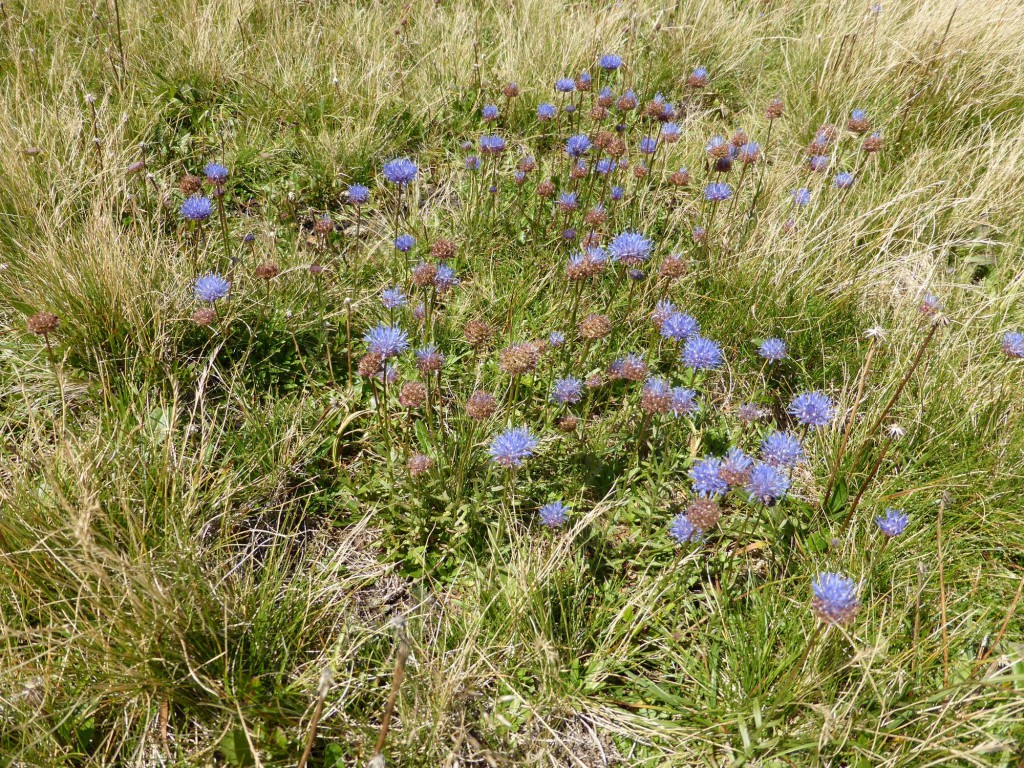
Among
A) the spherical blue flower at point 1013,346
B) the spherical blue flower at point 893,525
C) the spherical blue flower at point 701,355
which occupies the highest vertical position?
the spherical blue flower at point 1013,346

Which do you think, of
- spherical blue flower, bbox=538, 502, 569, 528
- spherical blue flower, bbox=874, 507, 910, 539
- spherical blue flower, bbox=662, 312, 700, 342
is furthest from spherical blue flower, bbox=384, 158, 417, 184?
spherical blue flower, bbox=874, 507, 910, 539

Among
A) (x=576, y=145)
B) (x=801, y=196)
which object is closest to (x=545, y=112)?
(x=576, y=145)

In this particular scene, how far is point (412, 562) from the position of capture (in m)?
2.23

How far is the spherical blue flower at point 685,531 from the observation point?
198 cm

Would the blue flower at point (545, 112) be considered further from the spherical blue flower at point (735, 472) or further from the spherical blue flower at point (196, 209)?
the spherical blue flower at point (735, 472)

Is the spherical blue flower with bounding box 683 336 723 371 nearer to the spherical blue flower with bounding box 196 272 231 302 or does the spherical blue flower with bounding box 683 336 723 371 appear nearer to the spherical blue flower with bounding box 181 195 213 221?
the spherical blue flower with bounding box 196 272 231 302

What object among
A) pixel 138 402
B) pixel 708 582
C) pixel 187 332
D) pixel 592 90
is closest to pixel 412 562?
pixel 708 582

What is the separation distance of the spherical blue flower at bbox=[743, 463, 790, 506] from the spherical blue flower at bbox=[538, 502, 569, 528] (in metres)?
0.57

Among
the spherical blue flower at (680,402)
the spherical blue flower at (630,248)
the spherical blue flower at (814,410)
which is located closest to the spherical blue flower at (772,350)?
the spherical blue flower at (814,410)

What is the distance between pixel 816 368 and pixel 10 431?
9.87ft

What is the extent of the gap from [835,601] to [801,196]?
2279mm

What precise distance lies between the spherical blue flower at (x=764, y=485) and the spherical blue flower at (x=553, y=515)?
22.5 inches

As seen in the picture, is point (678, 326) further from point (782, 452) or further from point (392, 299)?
point (392, 299)

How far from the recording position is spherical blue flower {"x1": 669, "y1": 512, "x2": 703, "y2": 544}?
198 cm
